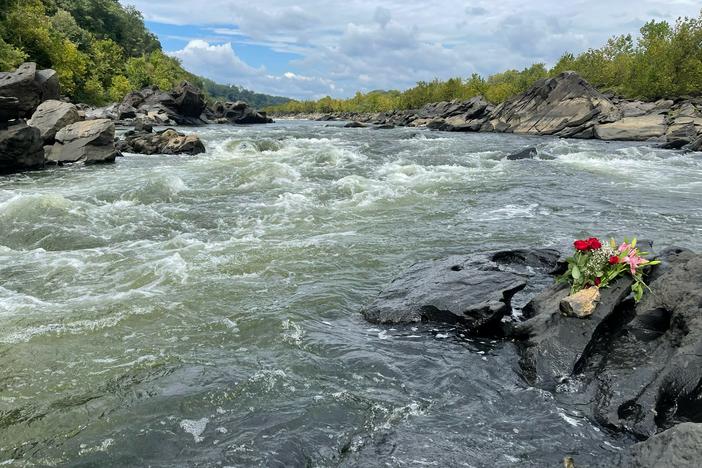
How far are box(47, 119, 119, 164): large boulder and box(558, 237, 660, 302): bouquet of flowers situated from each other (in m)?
23.6

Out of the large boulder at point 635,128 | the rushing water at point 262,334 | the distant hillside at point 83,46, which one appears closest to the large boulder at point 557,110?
the large boulder at point 635,128

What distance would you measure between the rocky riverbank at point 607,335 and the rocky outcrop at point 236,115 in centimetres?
7337

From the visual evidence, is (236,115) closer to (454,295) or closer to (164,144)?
(164,144)

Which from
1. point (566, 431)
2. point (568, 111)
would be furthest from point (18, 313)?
point (568, 111)

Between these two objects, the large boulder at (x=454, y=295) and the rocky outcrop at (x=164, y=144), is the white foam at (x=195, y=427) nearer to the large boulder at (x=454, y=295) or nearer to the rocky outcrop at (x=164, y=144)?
the large boulder at (x=454, y=295)

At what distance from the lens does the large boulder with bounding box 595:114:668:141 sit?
4169cm

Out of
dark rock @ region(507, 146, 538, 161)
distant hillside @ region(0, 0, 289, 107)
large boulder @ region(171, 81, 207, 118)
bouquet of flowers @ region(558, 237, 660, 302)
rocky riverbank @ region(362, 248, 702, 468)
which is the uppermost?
distant hillside @ region(0, 0, 289, 107)

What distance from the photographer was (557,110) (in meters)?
53.1

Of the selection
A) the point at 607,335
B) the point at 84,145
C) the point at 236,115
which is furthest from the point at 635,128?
the point at 236,115

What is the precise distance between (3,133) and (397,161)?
18.1 meters

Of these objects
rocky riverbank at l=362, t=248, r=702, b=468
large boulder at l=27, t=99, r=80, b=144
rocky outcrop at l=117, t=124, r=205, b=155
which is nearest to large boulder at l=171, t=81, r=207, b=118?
rocky outcrop at l=117, t=124, r=205, b=155

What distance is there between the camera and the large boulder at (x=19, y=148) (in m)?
20.4

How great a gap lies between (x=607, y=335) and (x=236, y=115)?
78.3m

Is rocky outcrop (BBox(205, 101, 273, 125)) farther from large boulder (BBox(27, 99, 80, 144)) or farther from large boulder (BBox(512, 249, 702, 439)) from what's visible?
large boulder (BBox(512, 249, 702, 439))
